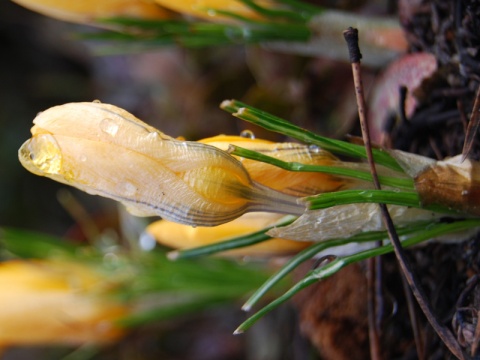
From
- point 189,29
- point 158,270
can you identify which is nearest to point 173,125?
point 158,270

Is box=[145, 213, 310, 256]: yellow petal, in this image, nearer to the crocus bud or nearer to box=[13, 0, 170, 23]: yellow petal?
the crocus bud

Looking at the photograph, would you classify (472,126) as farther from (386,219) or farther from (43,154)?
(43,154)

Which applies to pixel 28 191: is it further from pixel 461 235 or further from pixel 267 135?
pixel 461 235

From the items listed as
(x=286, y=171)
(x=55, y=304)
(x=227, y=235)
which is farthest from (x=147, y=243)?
(x=286, y=171)

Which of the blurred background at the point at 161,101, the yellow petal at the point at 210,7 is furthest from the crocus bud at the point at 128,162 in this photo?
the blurred background at the point at 161,101

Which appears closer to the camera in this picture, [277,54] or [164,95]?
[277,54]

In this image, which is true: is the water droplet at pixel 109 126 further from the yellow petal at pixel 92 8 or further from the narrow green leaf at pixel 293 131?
the yellow petal at pixel 92 8
